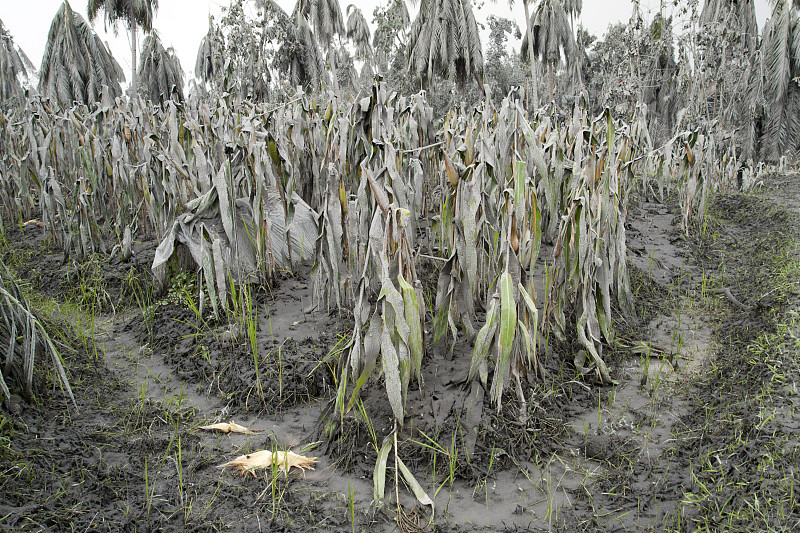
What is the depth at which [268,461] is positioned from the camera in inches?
88.9

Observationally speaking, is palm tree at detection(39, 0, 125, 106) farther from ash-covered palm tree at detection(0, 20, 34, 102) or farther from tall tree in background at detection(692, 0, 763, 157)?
tall tree in background at detection(692, 0, 763, 157)

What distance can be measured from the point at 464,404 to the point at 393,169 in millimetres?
1084

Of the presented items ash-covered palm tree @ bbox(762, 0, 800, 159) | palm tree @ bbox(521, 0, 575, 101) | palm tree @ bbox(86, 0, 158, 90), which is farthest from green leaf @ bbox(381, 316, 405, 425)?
palm tree @ bbox(521, 0, 575, 101)

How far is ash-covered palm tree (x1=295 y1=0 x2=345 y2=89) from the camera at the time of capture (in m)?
24.7

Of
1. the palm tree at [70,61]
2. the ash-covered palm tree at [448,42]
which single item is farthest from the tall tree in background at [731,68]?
the palm tree at [70,61]

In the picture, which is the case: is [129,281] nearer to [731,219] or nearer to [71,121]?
[71,121]

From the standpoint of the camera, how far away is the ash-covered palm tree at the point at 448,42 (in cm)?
2008

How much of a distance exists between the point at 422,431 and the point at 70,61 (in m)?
21.2

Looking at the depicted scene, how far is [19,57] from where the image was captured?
23.6 meters

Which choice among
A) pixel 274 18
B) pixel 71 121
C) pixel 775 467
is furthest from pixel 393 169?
pixel 274 18

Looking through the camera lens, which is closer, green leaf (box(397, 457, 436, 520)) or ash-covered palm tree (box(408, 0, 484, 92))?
green leaf (box(397, 457, 436, 520))

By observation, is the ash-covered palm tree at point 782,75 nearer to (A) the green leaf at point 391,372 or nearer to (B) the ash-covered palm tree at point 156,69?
(A) the green leaf at point 391,372

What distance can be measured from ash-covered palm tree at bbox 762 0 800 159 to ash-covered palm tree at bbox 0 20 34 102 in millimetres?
22235

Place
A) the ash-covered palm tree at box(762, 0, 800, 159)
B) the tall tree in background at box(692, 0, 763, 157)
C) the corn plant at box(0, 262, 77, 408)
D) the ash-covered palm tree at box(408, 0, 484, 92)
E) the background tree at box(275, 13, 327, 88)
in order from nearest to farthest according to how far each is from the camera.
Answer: the corn plant at box(0, 262, 77, 408) < the tall tree in background at box(692, 0, 763, 157) < the ash-covered palm tree at box(762, 0, 800, 159) < the ash-covered palm tree at box(408, 0, 484, 92) < the background tree at box(275, 13, 327, 88)
